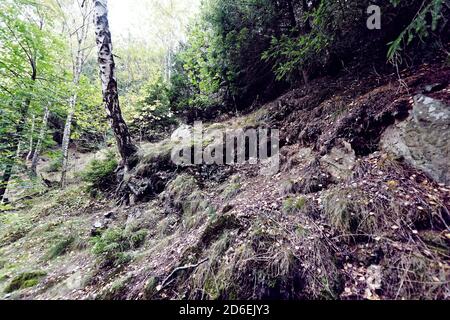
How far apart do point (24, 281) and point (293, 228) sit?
16.0 ft

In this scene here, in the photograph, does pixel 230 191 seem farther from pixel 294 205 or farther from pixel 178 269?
pixel 178 269

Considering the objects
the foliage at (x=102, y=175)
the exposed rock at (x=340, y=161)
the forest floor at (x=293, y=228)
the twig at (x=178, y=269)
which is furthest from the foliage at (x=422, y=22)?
the foliage at (x=102, y=175)

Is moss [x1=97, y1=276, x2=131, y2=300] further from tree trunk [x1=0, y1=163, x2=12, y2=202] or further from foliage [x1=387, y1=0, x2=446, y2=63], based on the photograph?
foliage [x1=387, y1=0, x2=446, y2=63]

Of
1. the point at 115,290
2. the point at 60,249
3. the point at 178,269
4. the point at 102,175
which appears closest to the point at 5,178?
the point at 102,175

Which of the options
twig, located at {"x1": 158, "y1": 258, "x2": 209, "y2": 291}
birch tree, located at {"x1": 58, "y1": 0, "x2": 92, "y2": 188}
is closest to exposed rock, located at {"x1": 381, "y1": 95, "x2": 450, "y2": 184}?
twig, located at {"x1": 158, "y1": 258, "x2": 209, "y2": 291}

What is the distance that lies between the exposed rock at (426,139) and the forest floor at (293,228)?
0.12 m

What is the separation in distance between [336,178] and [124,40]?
2294 centimetres

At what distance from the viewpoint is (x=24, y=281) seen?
3.78 meters

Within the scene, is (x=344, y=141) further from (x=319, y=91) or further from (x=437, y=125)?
(x=319, y=91)

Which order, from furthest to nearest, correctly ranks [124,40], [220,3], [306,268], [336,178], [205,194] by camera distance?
1. [124,40]
2. [220,3]
3. [205,194]
4. [336,178]
5. [306,268]

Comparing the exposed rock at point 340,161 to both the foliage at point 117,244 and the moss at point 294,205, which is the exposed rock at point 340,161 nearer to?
the moss at point 294,205

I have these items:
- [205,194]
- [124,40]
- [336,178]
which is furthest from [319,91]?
[124,40]

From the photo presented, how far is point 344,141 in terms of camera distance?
361cm

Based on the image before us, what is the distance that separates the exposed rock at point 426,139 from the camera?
2.49 metres
